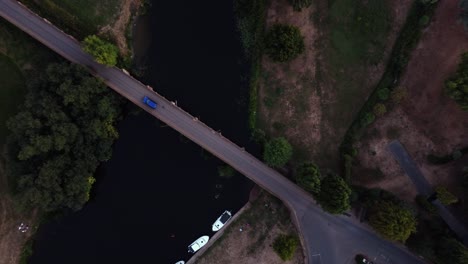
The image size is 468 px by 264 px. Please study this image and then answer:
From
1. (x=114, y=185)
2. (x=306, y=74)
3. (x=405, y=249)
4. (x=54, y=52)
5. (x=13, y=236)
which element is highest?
(x=306, y=74)

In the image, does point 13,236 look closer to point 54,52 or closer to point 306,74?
point 54,52

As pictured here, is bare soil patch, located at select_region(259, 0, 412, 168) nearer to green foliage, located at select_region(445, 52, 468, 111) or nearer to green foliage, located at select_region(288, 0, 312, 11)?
green foliage, located at select_region(288, 0, 312, 11)

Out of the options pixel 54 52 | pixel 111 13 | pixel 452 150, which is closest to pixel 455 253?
pixel 452 150

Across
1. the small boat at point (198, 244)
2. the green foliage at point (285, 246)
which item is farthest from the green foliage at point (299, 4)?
the small boat at point (198, 244)

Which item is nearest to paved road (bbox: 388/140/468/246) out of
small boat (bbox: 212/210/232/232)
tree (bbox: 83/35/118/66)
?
small boat (bbox: 212/210/232/232)

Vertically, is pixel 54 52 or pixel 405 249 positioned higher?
pixel 54 52

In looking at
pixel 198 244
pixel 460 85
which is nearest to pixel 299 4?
pixel 460 85

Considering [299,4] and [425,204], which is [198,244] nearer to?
[425,204]
